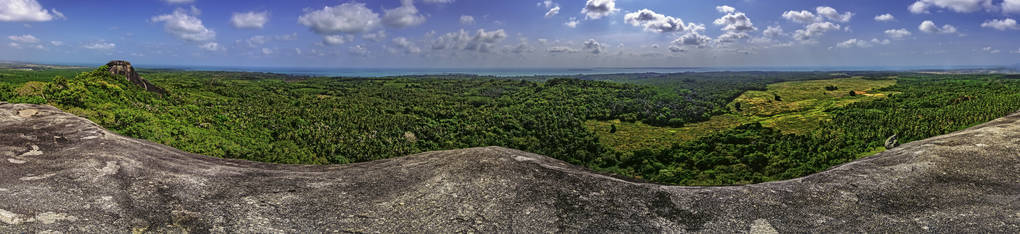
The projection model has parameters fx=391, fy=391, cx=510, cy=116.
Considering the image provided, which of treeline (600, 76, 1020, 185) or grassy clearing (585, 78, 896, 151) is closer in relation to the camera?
treeline (600, 76, 1020, 185)

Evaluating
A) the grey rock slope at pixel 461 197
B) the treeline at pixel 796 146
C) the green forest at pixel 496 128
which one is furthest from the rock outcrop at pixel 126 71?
the treeline at pixel 796 146

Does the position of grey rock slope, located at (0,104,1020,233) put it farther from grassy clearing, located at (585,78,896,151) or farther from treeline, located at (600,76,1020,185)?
grassy clearing, located at (585,78,896,151)

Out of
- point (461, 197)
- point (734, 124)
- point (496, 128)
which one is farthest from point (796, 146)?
point (461, 197)

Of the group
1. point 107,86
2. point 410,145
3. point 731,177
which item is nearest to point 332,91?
point 410,145

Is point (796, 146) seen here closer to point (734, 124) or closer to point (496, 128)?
point (734, 124)

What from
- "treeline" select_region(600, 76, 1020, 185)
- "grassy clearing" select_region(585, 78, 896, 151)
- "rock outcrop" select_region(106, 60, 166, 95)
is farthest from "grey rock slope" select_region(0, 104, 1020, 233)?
"grassy clearing" select_region(585, 78, 896, 151)

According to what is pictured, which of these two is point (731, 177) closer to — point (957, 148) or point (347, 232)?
point (957, 148)

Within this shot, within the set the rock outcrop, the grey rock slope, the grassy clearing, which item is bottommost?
the grassy clearing

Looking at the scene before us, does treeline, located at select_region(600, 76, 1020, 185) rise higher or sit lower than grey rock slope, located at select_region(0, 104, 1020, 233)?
lower
